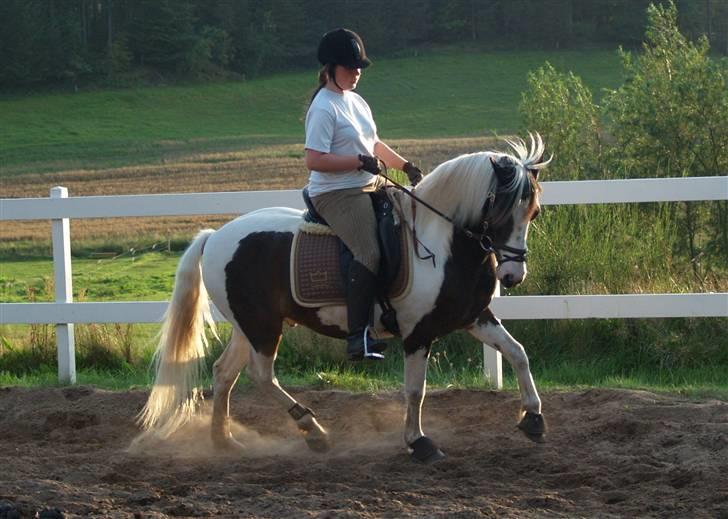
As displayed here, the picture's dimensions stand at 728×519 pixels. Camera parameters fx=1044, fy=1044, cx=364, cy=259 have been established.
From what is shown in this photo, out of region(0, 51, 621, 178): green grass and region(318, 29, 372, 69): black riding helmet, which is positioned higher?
region(318, 29, 372, 69): black riding helmet

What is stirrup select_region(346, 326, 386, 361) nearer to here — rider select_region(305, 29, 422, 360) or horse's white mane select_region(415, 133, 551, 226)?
rider select_region(305, 29, 422, 360)

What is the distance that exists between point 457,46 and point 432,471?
73281mm

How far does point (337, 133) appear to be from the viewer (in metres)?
6.11

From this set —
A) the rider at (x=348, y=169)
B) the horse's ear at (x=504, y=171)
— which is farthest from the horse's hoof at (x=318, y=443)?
the horse's ear at (x=504, y=171)

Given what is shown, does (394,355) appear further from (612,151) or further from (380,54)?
(380,54)

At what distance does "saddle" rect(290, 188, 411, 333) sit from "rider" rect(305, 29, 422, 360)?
0.08m

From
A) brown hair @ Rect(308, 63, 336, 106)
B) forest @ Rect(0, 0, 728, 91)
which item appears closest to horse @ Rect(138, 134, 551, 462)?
brown hair @ Rect(308, 63, 336, 106)

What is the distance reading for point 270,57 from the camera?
245ft

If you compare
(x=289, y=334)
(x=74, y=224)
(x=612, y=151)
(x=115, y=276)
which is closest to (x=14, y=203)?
(x=289, y=334)

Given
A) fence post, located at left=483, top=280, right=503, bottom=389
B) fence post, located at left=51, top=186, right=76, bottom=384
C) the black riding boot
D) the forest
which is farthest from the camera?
the forest

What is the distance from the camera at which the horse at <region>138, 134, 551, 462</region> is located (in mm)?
5980

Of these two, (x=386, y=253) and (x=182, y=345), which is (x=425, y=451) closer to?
(x=386, y=253)

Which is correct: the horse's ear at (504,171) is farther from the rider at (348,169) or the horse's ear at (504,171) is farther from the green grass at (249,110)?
the green grass at (249,110)

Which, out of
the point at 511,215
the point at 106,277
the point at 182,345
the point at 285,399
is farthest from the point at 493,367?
the point at 106,277
